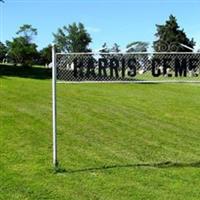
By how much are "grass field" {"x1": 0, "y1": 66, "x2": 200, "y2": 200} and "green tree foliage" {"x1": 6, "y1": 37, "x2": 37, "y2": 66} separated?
48.8 meters

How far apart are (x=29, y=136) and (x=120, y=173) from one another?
3.70m

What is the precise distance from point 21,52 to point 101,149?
194 ft

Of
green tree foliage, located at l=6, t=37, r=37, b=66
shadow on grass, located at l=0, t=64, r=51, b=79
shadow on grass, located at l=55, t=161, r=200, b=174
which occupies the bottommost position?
shadow on grass, located at l=55, t=161, r=200, b=174

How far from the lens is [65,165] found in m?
9.86

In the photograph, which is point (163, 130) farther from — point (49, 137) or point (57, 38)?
point (57, 38)

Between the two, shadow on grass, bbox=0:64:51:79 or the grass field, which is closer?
the grass field

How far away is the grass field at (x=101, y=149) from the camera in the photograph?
8414 millimetres

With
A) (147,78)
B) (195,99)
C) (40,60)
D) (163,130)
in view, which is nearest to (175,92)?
(195,99)

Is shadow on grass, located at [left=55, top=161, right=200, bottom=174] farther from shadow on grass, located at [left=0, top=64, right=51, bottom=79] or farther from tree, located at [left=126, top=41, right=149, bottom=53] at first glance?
shadow on grass, located at [left=0, top=64, right=51, bottom=79]

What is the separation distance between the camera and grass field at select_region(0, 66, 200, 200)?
8414mm

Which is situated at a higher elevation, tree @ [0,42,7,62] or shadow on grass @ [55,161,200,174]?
tree @ [0,42,7,62]

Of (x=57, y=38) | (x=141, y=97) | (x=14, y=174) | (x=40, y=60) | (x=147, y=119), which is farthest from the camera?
(x=57, y=38)

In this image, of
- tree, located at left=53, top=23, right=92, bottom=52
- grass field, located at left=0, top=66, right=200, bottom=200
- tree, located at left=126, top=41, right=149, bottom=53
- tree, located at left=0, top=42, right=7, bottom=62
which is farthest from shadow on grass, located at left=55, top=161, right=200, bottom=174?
tree, located at left=53, top=23, right=92, bottom=52

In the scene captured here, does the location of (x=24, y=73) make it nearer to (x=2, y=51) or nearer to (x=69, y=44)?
(x=2, y=51)
